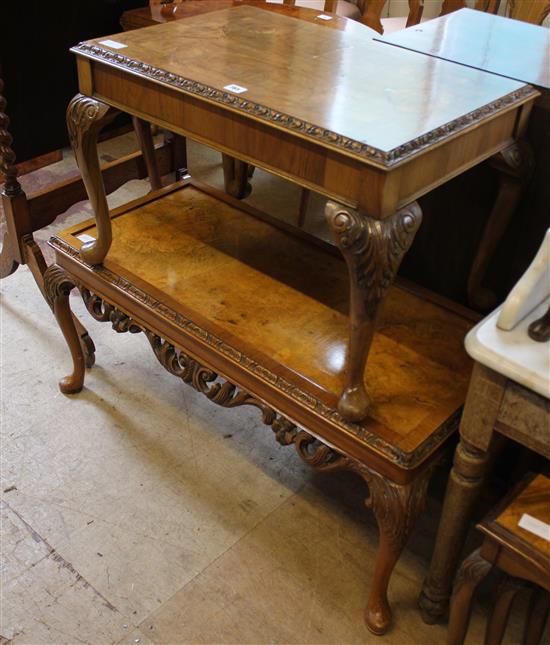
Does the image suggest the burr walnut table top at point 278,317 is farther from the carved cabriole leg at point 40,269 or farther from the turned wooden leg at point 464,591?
the carved cabriole leg at point 40,269

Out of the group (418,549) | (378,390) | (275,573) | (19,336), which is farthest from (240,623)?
(19,336)

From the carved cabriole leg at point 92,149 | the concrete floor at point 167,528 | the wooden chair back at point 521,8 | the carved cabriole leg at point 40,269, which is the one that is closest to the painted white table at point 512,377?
the concrete floor at point 167,528

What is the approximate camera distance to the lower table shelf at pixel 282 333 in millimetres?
1374

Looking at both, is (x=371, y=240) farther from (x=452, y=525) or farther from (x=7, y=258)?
(x=7, y=258)

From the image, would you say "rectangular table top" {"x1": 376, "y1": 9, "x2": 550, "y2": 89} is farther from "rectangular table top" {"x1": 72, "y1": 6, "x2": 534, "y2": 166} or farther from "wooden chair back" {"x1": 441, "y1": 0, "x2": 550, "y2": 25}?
"wooden chair back" {"x1": 441, "y1": 0, "x2": 550, "y2": 25}

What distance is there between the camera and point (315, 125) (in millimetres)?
1194

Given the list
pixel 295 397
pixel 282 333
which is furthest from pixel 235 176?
pixel 295 397

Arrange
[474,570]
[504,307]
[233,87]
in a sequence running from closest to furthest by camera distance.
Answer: [504,307]
[474,570]
[233,87]

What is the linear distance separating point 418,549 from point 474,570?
488 mm

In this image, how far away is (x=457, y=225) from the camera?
176 centimetres

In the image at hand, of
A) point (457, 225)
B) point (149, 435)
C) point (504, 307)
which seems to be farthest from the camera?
point (149, 435)

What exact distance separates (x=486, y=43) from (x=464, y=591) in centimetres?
120

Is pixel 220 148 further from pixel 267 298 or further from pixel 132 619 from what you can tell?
pixel 132 619

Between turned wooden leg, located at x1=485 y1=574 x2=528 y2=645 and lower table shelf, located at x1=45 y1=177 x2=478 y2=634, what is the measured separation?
20cm
